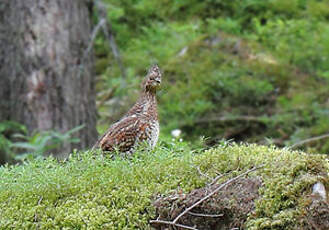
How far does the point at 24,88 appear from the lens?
8.49 m

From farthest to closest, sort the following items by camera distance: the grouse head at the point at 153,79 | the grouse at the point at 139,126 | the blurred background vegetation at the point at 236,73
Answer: the blurred background vegetation at the point at 236,73, the grouse head at the point at 153,79, the grouse at the point at 139,126

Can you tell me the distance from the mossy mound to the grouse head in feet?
3.07

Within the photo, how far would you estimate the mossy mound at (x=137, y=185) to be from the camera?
3.13m

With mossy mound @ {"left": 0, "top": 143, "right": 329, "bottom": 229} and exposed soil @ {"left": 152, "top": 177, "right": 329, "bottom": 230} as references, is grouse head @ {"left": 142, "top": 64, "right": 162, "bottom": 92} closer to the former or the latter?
mossy mound @ {"left": 0, "top": 143, "right": 329, "bottom": 229}

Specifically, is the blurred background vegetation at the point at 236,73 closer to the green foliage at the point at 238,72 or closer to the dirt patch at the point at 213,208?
the green foliage at the point at 238,72

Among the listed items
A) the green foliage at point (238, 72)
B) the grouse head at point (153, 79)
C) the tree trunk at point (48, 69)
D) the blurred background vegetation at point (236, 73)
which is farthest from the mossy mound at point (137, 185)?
the green foliage at point (238, 72)

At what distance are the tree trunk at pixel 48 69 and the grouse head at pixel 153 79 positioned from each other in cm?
396

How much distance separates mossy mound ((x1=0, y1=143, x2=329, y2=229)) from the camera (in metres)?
3.13

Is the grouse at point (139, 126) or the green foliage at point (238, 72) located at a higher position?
the grouse at point (139, 126)

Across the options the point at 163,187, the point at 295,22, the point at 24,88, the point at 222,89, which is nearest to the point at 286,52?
the point at 295,22

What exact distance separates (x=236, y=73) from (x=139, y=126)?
628 centimetres

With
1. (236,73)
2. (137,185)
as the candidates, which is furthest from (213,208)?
(236,73)

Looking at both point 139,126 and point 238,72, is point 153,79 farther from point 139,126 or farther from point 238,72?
point 238,72

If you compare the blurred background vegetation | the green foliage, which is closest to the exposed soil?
the blurred background vegetation
